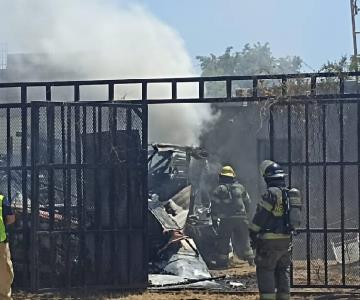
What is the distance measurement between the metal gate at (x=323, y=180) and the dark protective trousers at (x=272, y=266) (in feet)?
3.72

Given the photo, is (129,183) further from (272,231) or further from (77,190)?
(272,231)

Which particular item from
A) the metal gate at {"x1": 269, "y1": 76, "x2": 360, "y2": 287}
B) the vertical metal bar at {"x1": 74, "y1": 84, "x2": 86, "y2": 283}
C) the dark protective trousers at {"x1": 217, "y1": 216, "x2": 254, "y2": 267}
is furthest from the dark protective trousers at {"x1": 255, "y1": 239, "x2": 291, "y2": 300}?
the dark protective trousers at {"x1": 217, "y1": 216, "x2": 254, "y2": 267}

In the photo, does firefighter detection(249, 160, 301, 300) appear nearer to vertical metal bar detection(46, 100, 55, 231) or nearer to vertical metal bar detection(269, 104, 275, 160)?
vertical metal bar detection(269, 104, 275, 160)

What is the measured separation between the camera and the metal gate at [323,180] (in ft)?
31.8

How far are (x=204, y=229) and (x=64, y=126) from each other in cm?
469

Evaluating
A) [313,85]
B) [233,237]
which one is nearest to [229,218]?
[233,237]

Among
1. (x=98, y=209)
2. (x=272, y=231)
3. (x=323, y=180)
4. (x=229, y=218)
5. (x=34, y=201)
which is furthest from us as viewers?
(x=229, y=218)

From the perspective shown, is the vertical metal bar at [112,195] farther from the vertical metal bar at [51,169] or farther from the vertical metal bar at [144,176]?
the vertical metal bar at [51,169]

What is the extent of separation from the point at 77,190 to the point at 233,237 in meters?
4.54

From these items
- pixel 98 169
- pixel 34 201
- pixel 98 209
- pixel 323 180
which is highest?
pixel 98 169

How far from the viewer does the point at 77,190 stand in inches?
392

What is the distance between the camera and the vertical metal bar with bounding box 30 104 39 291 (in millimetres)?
9609

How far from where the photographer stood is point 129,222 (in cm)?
1021

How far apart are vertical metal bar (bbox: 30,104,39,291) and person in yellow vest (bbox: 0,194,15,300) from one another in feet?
2.25
